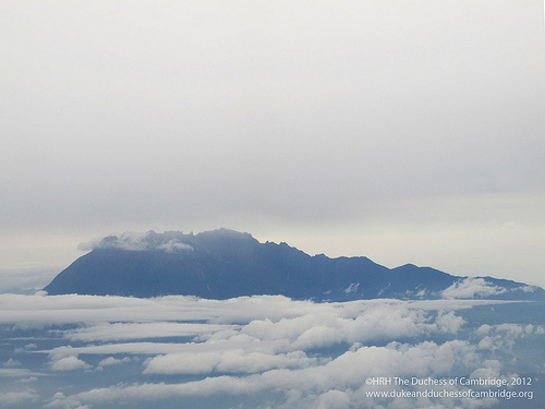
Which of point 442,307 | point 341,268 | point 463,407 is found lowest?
point 463,407

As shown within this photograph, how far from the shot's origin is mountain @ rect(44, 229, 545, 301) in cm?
832

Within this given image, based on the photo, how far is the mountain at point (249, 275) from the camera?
8.32 m

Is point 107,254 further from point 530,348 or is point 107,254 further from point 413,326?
point 530,348

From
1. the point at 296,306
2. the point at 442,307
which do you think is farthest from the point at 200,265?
the point at 442,307

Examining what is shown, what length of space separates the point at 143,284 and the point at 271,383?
241 cm

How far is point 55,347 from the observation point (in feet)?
26.1

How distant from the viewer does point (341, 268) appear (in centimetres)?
866

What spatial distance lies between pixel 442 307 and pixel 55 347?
5830mm

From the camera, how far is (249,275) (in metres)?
8.62

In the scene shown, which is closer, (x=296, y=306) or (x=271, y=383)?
(x=271, y=383)

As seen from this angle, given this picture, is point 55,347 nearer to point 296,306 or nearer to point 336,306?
point 296,306

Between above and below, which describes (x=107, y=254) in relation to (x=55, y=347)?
above

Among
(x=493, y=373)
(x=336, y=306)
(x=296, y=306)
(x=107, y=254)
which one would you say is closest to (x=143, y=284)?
(x=107, y=254)

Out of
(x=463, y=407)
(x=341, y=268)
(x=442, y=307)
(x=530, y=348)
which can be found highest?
(x=341, y=268)
